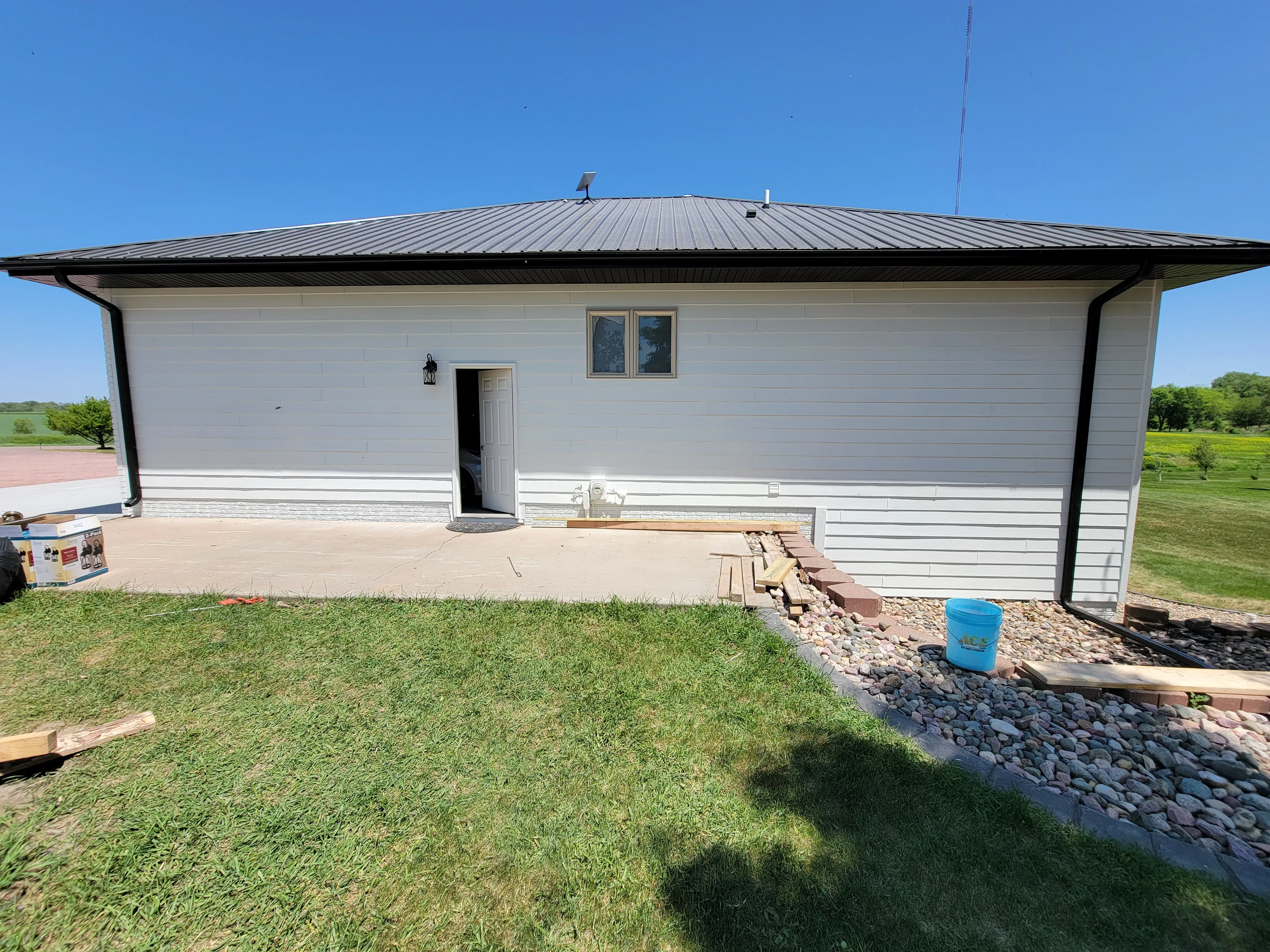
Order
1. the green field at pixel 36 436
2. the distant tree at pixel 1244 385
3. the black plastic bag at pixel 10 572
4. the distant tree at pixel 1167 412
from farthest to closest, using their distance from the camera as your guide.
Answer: the distant tree at pixel 1244 385 → the distant tree at pixel 1167 412 → the green field at pixel 36 436 → the black plastic bag at pixel 10 572

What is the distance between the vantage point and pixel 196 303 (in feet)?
20.9

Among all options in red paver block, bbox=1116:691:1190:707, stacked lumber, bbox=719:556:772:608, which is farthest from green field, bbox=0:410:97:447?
red paver block, bbox=1116:691:1190:707

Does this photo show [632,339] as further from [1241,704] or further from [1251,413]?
[1251,413]

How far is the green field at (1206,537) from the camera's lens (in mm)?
8086

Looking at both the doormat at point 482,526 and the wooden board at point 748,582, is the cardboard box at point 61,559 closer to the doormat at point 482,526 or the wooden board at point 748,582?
the doormat at point 482,526

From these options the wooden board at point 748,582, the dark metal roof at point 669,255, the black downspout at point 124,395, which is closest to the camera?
the wooden board at point 748,582

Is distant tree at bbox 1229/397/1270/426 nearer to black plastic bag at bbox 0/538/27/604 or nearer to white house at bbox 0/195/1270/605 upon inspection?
white house at bbox 0/195/1270/605

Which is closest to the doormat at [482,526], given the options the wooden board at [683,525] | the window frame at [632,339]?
the wooden board at [683,525]

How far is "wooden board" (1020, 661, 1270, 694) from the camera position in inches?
110

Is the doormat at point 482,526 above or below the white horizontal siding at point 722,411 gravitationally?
below

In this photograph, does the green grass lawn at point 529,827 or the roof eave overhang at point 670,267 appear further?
the roof eave overhang at point 670,267

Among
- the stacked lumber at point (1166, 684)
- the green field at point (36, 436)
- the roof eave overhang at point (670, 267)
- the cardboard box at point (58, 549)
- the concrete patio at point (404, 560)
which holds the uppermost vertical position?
the roof eave overhang at point (670, 267)

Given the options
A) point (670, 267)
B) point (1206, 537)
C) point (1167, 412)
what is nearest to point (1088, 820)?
point (670, 267)

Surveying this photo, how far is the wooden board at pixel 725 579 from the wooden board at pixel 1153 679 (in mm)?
1964
